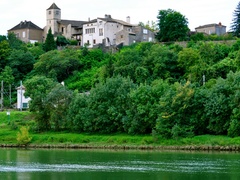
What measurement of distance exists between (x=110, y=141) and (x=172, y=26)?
1914 inches

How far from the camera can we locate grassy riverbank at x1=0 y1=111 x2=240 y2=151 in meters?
63.9

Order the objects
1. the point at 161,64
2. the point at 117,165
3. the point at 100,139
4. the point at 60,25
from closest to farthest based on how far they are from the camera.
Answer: the point at 117,165, the point at 100,139, the point at 161,64, the point at 60,25

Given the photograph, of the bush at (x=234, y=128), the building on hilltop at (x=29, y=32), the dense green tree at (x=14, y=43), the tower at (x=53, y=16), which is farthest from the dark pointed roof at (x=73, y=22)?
the bush at (x=234, y=128)

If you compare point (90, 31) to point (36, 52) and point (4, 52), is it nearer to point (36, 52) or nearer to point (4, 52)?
point (36, 52)

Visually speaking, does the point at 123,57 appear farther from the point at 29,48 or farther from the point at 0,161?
the point at 0,161

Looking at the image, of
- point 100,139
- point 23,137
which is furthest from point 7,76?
point 100,139

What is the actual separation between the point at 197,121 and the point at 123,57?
31.2m

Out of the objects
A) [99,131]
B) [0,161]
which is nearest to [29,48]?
[99,131]

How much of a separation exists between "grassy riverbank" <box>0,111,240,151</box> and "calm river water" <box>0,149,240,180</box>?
3769mm

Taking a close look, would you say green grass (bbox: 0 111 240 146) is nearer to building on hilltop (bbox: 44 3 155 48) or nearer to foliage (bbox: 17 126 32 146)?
foliage (bbox: 17 126 32 146)

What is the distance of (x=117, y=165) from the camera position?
167 feet

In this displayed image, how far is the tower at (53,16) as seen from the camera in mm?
133738

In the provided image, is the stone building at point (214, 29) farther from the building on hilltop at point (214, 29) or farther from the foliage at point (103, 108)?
the foliage at point (103, 108)

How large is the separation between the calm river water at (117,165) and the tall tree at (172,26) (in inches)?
2106
